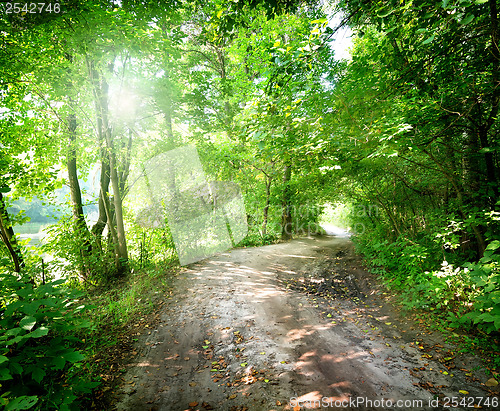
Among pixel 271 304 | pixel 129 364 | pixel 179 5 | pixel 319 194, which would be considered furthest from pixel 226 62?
pixel 129 364

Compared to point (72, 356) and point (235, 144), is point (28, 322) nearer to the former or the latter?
point (72, 356)

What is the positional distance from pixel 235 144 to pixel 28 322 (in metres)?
10.5

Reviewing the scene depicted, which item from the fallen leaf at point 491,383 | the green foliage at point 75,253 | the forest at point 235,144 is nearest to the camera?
the fallen leaf at point 491,383

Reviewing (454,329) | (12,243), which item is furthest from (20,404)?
(454,329)

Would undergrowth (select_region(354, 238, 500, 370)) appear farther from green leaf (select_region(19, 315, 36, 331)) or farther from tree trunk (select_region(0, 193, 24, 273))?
Answer: tree trunk (select_region(0, 193, 24, 273))

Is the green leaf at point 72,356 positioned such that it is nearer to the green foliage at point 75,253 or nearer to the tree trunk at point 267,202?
the green foliage at point 75,253

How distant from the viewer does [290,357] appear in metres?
3.80

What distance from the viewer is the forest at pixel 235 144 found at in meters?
3.08

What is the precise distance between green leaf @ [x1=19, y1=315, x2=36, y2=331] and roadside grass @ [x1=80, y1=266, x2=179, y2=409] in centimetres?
48

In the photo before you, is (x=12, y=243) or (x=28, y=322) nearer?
(x=28, y=322)

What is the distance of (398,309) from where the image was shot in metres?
5.16

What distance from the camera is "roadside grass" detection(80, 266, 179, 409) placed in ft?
11.9

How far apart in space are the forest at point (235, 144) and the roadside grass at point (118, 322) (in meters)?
0.08

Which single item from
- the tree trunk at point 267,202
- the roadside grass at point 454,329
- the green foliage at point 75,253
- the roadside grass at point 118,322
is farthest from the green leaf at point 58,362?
the tree trunk at point 267,202
